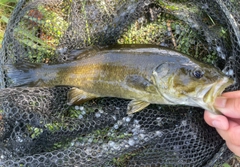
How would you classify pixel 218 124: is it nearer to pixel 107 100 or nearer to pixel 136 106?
pixel 136 106

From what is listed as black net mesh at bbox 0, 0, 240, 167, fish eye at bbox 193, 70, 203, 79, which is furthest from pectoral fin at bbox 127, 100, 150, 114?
fish eye at bbox 193, 70, 203, 79

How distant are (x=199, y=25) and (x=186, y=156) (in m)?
1.36

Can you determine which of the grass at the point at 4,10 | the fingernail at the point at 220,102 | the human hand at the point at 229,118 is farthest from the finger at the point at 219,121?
the grass at the point at 4,10

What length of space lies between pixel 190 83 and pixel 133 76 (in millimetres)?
548

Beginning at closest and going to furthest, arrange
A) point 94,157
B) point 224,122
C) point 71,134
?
point 224,122 < point 94,157 < point 71,134

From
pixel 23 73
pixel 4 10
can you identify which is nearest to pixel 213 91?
pixel 23 73

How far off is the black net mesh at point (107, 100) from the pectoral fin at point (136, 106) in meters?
0.13

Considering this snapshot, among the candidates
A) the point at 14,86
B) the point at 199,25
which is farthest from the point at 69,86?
the point at 199,25

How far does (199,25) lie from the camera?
10.4 ft

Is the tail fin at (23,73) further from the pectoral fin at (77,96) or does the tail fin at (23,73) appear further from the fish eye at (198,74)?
the fish eye at (198,74)

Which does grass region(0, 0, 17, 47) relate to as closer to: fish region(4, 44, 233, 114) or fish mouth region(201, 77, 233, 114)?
fish region(4, 44, 233, 114)

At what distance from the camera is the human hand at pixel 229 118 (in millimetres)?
2521

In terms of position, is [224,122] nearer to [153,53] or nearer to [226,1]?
[153,53]

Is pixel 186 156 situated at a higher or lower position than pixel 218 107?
lower
